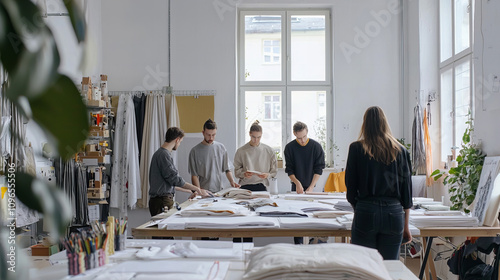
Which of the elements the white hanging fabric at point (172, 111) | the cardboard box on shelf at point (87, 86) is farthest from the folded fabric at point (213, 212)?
the white hanging fabric at point (172, 111)

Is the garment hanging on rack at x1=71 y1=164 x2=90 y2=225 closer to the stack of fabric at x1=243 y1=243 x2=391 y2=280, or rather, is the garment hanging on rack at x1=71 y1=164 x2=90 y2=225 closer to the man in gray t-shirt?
the man in gray t-shirt

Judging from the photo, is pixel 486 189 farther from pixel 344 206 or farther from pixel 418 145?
pixel 418 145

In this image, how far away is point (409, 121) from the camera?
24.6 feet

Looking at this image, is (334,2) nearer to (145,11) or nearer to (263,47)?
(263,47)

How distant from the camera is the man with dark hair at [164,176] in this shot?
200 inches

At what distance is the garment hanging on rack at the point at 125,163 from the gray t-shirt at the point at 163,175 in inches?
88.1

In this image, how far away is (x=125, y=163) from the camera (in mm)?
7383

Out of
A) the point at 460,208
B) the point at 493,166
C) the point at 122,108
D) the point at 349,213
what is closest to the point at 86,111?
the point at 349,213

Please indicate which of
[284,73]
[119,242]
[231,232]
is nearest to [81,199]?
[231,232]

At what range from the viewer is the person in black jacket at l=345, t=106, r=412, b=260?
3.12 m

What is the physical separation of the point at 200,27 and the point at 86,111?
764 cm

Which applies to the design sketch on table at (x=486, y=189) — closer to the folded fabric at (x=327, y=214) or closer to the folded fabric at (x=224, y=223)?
the folded fabric at (x=327, y=214)

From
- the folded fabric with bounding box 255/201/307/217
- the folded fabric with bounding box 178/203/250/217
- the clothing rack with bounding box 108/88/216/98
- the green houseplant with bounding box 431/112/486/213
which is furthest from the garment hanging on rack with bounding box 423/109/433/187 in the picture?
the folded fabric with bounding box 178/203/250/217

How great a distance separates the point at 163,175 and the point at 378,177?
2.53 m
